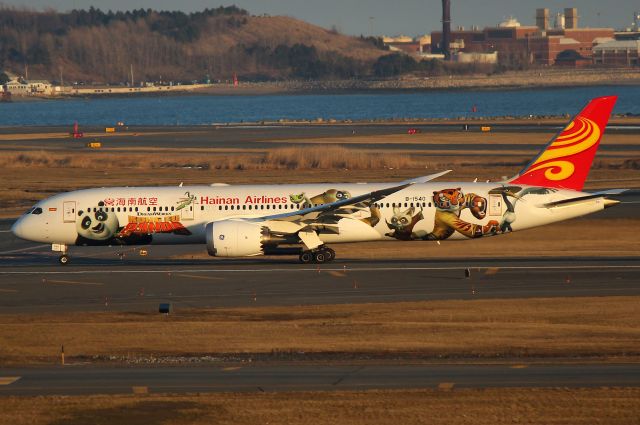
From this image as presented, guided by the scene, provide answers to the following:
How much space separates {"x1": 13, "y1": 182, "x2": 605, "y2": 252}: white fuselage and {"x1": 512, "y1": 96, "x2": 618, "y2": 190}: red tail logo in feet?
3.41

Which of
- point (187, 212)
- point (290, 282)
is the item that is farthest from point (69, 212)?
point (290, 282)

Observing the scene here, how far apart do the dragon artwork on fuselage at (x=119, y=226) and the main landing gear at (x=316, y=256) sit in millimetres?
5501

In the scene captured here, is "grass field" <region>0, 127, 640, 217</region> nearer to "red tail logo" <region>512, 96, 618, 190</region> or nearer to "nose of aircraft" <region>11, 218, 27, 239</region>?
"nose of aircraft" <region>11, 218, 27, 239</region>

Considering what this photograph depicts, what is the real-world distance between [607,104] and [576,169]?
3.72m

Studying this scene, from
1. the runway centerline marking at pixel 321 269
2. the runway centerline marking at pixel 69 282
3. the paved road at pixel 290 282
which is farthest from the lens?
the runway centerline marking at pixel 321 269

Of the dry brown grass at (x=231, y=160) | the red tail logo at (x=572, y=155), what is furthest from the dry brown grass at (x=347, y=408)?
the dry brown grass at (x=231, y=160)

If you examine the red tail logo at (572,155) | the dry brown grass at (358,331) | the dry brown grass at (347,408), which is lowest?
the dry brown grass at (358,331)

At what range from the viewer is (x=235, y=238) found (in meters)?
49.4

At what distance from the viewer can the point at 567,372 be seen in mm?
30781

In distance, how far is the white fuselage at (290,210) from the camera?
5078 cm

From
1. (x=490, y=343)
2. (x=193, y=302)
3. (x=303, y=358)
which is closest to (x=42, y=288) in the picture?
(x=193, y=302)

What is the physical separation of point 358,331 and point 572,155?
19.9 m

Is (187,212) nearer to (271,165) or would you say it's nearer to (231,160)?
(271,165)

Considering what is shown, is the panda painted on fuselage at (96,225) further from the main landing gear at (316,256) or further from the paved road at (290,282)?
the main landing gear at (316,256)
